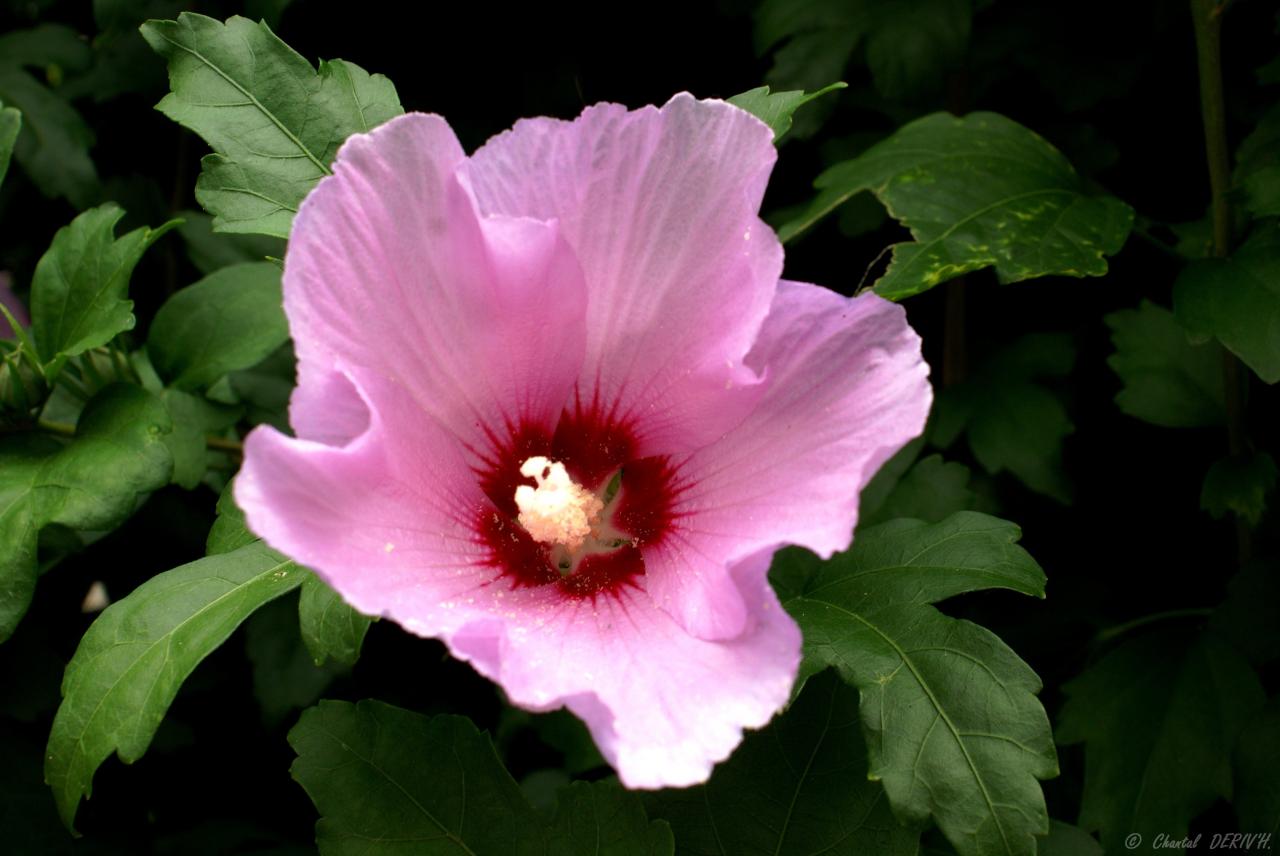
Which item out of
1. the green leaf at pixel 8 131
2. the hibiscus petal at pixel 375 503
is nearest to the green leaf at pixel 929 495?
the hibiscus petal at pixel 375 503

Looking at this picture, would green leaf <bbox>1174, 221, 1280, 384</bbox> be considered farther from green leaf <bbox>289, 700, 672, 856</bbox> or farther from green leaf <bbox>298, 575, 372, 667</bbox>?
green leaf <bbox>298, 575, 372, 667</bbox>

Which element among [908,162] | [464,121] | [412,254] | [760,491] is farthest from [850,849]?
[464,121]

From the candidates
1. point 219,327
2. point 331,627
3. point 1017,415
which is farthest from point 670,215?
point 1017,415

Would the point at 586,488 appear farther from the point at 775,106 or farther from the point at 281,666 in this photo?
the point at 281,666

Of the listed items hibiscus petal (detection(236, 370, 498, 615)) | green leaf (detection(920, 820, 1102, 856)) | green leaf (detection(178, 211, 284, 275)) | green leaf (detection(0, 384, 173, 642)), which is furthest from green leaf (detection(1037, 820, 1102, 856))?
green leaf (detection(178, 211, 284, 275))

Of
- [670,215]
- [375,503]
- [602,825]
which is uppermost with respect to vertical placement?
[670,215]

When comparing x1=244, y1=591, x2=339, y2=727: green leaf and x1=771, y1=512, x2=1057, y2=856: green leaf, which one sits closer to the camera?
x1=771, y1=512, x2=1057, y2=856: green leaf

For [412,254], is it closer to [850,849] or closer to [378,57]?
[850,849]
